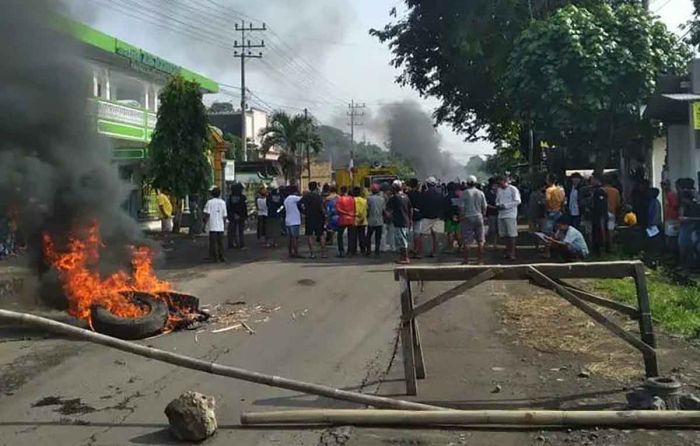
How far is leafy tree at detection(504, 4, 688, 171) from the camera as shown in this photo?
16.5 meters

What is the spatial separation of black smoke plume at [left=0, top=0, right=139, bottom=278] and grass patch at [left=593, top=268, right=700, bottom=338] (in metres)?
6.65

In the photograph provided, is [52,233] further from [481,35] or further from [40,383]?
[481,35]

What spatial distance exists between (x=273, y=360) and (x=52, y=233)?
389 centimetres

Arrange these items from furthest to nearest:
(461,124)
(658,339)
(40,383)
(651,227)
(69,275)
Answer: (461,124)
(651,227)
(69,275)
(658,339)
(40,383)

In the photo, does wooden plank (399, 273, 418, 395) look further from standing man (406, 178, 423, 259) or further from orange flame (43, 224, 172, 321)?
standing man (406, 178, 423, 259)

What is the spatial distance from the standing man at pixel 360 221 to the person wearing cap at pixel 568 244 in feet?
13.0

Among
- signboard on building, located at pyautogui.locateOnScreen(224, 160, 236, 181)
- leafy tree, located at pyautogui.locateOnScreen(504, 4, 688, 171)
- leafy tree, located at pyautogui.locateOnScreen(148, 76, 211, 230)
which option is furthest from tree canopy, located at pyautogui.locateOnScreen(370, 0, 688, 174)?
signboard on building, located at pyautogui.locateOnScreen(224, 160, 236, 181)

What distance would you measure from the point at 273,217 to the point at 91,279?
388 inches

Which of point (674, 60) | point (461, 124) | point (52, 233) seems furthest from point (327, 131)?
point (52, 233)

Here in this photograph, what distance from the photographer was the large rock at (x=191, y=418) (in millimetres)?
5023

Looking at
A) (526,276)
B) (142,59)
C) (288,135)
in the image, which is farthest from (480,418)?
(288,135)

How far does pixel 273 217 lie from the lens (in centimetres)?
1909

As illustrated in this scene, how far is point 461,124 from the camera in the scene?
3209cm

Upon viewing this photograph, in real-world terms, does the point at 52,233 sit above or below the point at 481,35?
below
